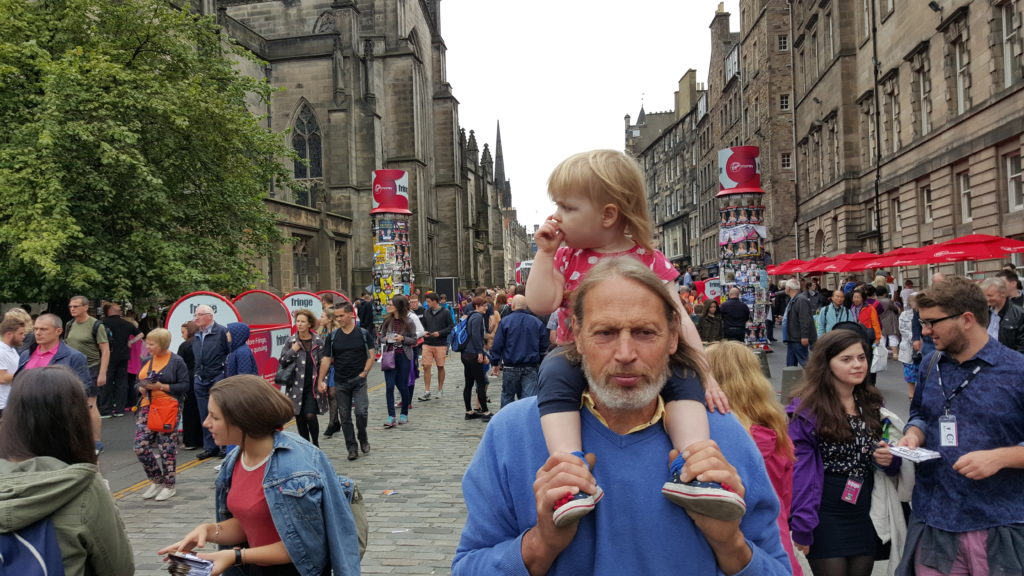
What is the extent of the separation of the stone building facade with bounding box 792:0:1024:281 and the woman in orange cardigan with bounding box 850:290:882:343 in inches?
251

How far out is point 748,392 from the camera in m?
3.64

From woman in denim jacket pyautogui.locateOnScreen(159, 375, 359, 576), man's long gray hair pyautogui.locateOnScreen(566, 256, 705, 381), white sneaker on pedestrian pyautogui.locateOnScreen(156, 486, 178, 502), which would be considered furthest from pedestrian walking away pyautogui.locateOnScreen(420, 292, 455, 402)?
man's long gray hair pyautogui.locateOnScreen(566, 256, 705, 381)

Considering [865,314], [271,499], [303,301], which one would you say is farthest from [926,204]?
[271,499]

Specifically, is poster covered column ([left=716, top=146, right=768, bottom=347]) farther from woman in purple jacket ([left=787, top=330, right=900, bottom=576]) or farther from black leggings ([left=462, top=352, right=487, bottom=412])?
woman in purple jacket ([left=787, top=330, right=900, bottom=576])

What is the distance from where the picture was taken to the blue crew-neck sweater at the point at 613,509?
1718mm

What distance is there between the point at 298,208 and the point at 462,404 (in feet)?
70.0

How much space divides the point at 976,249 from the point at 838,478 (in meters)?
12.8

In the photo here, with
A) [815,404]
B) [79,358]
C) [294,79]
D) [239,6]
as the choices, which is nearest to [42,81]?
[79,358]

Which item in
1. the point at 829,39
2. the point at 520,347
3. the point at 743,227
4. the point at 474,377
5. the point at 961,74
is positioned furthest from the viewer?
the point at 829,39

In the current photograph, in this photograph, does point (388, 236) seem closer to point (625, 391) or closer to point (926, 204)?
point (926, 204)

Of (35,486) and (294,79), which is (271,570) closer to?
(35,486)

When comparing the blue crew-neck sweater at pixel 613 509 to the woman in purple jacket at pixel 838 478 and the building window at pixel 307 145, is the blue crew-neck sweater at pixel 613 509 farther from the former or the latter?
the building window at pixel 307 145

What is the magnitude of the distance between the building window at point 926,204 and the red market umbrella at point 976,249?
38.4 feet

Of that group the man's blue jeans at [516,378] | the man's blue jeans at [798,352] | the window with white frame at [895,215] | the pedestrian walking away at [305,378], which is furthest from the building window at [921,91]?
the pedestrian walking away at [305,378]
